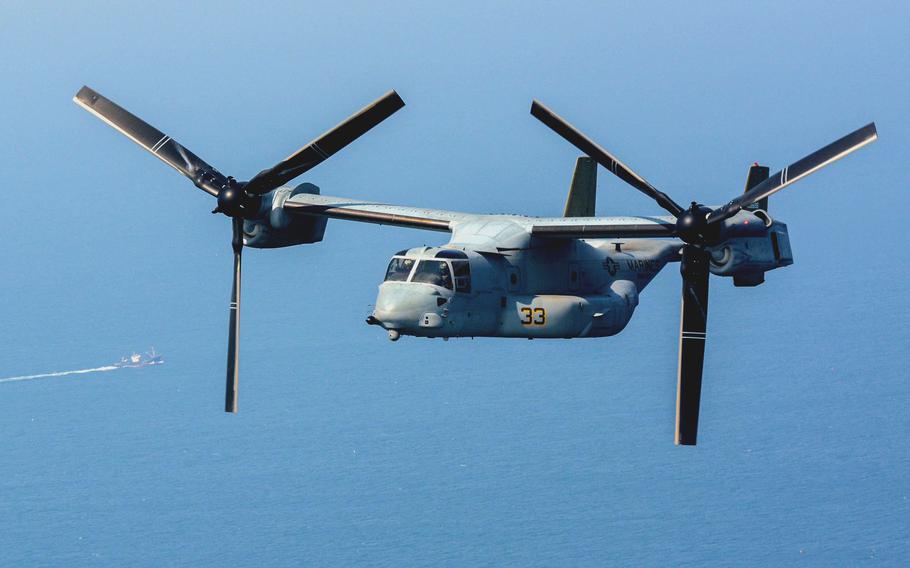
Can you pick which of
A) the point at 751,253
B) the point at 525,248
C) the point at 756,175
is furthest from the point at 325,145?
the point at 756,175

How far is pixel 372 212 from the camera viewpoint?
5697cm

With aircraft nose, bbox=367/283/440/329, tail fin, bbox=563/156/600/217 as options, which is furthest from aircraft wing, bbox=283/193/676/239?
tail fin, bbox=563/156/600/217

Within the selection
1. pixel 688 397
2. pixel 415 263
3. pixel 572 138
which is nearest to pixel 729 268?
pixel 688 397

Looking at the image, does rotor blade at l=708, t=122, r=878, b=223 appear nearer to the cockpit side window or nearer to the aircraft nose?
the cockpit side window

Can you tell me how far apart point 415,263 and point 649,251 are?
13560 mm

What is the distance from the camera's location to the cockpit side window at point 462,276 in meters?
50.0

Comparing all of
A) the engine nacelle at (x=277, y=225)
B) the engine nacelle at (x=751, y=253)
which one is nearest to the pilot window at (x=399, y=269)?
the engine nacelle at (x=277, y=225)

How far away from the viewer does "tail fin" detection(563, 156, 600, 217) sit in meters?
64.1

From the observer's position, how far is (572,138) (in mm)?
54062

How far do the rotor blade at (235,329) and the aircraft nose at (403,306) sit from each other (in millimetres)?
8734

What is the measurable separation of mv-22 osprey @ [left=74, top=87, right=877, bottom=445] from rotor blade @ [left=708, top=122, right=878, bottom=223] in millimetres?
52

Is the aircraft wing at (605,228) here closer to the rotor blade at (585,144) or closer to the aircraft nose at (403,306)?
the rotor blade at (585,144)

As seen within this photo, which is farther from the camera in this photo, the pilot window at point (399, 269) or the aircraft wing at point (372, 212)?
the aircraft wing at point (372, 212)

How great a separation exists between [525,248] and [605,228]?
347 centimetres
